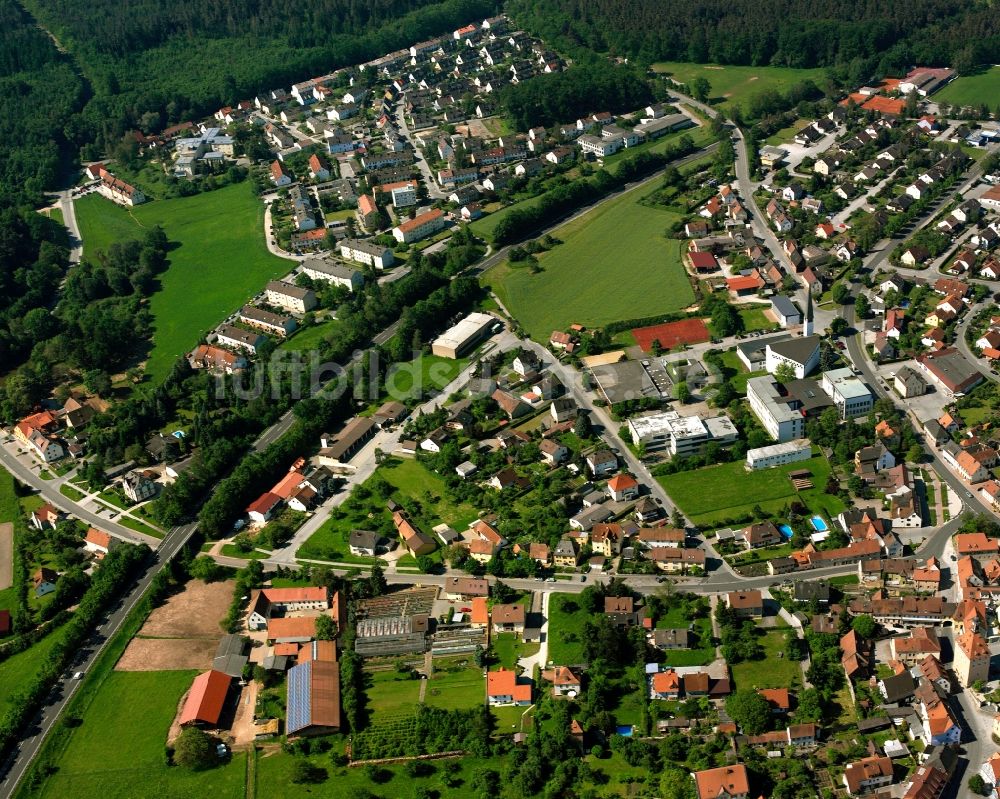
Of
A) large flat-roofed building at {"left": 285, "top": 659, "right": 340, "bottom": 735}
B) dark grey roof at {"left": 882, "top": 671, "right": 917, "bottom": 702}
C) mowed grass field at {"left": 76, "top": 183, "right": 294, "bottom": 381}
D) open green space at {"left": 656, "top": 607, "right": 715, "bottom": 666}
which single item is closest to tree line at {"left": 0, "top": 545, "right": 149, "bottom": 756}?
Result: large flat-roofed building at {"left": 285, "top": 659, "right": 340, "bottom": 735}

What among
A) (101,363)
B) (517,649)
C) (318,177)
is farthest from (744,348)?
(318,177)

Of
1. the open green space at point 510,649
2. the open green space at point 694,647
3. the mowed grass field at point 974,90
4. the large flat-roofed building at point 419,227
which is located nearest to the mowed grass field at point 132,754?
the open green space at point 510,649

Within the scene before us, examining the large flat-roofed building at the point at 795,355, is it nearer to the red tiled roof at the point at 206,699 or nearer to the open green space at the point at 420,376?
the open green space at the point at 420,376

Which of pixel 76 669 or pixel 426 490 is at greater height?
pixel 76 669

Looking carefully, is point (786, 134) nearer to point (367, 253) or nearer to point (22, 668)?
point (367, 253)

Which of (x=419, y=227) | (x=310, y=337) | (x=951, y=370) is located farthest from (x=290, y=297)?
(x=951, y=370)
